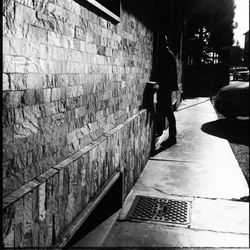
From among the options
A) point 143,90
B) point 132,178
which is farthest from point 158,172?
point 143,90

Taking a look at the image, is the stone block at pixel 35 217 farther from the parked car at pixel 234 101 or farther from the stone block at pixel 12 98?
the parked car at pixel 234 101

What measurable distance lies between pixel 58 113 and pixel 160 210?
1.92 metres

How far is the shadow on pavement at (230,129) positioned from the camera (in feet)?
24.0

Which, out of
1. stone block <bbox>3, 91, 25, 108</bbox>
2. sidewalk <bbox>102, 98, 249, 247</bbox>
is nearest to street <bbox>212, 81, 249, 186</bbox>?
sidewalk <bbox>102, 98, 249, 247</bbox>

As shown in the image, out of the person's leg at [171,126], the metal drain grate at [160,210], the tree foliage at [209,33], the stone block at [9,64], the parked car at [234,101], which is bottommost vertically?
the metal drain grate at [160,210]

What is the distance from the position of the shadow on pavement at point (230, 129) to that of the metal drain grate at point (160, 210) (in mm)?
3752

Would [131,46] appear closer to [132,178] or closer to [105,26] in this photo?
[105,26]

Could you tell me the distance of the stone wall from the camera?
1522 mm

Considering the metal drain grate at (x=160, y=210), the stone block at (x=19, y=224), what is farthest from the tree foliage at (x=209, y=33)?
the stone block at (x=19, y=224)

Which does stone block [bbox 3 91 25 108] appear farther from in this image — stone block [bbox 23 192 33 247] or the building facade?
stone block [bbox 23 192 33 247]

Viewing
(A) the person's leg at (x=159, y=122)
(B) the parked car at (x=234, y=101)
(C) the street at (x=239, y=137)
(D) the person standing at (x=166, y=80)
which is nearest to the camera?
(C) the street at (x=239, y=137)

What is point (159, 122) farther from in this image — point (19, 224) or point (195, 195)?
point (19, 224)

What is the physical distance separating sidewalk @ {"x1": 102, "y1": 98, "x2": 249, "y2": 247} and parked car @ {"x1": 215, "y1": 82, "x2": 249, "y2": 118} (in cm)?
248

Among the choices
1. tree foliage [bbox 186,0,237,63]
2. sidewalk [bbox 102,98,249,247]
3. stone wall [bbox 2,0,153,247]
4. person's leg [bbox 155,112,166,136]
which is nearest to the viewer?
stone wall [bbox 2,0,153,247]
